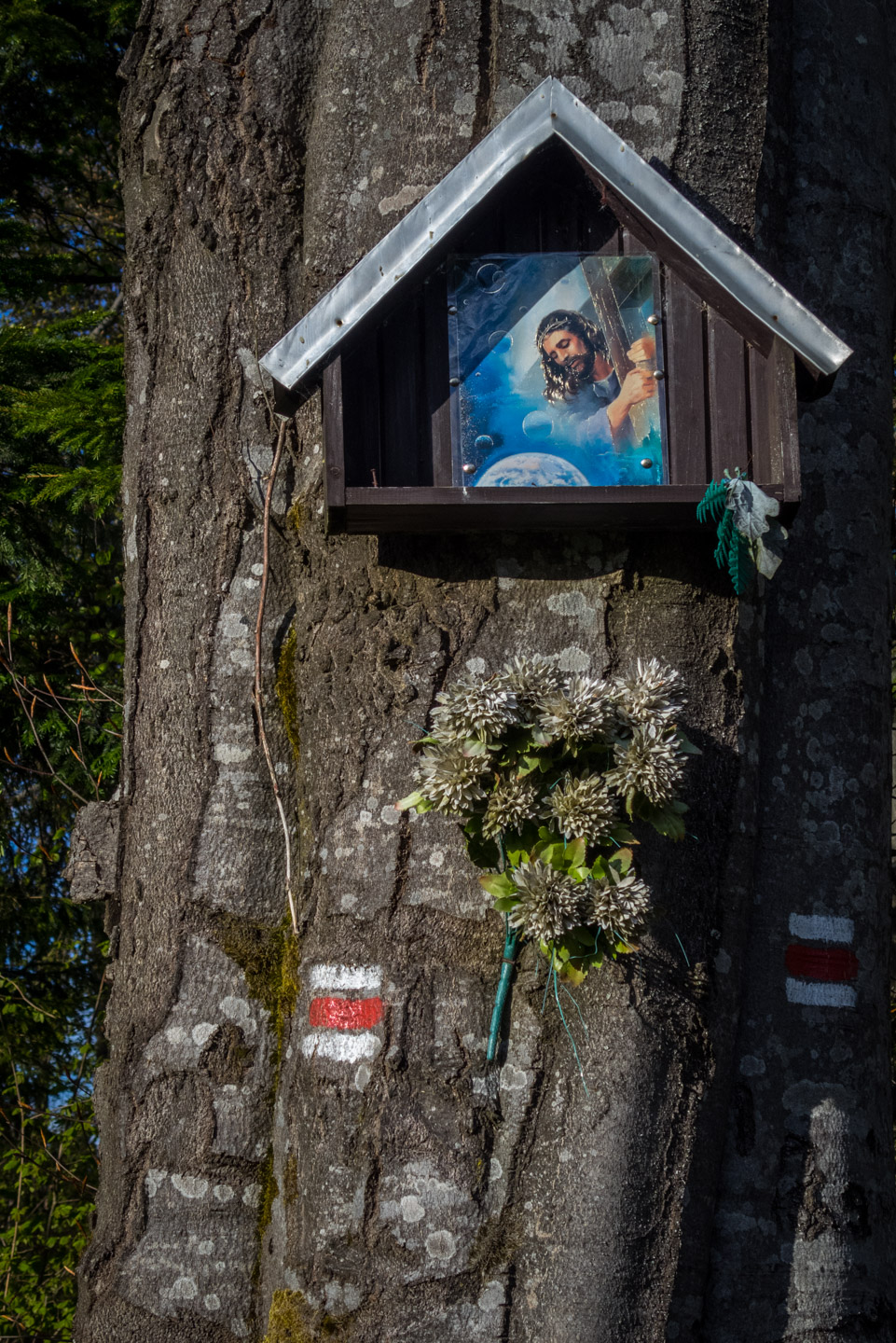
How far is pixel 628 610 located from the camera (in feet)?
6.91

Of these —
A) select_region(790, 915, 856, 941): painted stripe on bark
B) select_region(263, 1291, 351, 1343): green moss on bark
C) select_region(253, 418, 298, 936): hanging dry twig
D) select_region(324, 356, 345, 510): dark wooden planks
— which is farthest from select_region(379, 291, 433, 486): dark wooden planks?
select_region(263, 1291, 351, 1343): green moss on bark

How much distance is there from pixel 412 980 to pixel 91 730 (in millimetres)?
2858

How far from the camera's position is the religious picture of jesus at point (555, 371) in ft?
6.69

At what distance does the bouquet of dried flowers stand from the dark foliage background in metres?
2.49

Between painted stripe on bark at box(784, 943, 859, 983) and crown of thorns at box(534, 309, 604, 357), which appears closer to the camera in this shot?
crown of thorns at box(534, 309, 604, 357)

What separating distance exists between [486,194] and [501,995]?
144 cm

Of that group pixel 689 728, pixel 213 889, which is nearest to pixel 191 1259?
pixel 213 889

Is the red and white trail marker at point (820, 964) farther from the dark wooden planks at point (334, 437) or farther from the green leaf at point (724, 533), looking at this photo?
the dark wooden planks at point (334, 437)

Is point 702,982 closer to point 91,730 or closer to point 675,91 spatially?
point 675,91

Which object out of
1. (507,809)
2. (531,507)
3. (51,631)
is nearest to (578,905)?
(507,809)

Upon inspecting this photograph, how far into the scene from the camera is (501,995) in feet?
6.52

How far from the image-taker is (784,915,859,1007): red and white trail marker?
2213 millimetres

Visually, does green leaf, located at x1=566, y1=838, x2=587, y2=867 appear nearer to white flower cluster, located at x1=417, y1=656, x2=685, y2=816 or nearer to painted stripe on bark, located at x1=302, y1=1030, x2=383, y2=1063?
white flower cluster, located at x1=417, y1=656, x2=685, y2=816

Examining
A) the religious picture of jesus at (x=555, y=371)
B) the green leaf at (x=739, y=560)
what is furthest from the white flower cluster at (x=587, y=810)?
the religious picture of jesus at (x=555, y=371)
